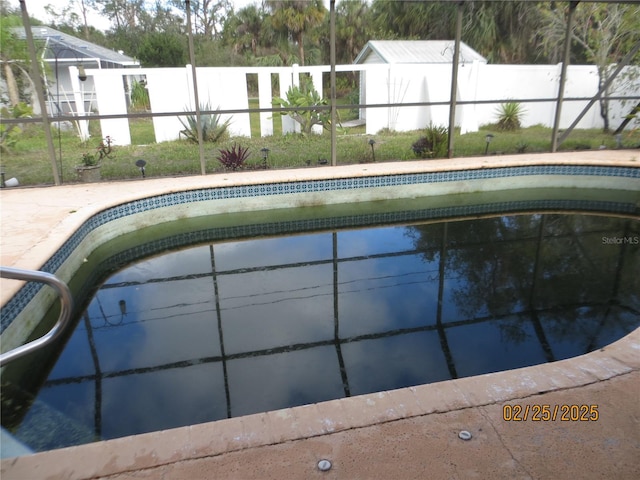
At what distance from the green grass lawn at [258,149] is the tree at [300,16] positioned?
622 cm

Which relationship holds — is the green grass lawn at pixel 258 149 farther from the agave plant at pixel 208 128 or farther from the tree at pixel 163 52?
the tree at pixel 163 52

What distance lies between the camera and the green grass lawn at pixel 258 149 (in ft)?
22.9

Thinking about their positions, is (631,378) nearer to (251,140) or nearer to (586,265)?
(586,265)

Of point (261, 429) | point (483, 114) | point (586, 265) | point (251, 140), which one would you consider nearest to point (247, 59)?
point (251, 140)

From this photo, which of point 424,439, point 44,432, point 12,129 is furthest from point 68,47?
point 424,439

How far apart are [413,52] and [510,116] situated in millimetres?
2837

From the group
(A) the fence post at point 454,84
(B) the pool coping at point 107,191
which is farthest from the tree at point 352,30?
(B) the pool coping at point 107,191

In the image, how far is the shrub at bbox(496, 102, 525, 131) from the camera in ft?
32.0

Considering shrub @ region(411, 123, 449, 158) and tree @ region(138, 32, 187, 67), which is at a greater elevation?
tree @ region(138, 32, 187, 67)

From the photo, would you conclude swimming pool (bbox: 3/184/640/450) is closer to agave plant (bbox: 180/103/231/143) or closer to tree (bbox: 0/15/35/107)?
agave plant (bbox: 180/103/231/143)
